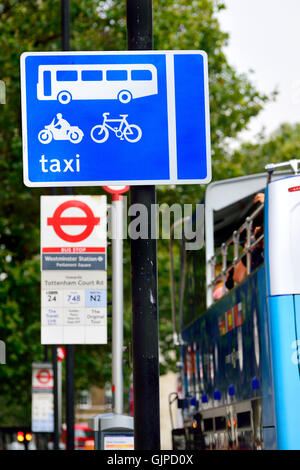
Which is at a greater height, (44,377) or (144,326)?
(44,377)

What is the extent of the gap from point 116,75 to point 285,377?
2.97 m

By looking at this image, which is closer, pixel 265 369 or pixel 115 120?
pixel 115 120

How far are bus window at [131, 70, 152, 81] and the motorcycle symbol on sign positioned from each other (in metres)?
0.45

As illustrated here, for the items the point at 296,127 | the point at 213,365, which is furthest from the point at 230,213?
the point at 296,127

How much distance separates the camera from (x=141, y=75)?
622 cm

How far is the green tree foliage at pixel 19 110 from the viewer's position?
27.6 meters

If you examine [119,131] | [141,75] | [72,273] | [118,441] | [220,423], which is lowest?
[118,441]

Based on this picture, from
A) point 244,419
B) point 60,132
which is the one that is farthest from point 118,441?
point 60,132

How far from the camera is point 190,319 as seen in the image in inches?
605

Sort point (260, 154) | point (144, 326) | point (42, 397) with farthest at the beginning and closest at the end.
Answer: point (260, 154) → point (42, 397) → point (144, 326)

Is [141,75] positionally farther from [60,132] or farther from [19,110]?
[19,110]

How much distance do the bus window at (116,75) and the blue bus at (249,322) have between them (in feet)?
9.05

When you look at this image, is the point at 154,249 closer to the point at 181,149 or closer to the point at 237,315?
the point at 181,149

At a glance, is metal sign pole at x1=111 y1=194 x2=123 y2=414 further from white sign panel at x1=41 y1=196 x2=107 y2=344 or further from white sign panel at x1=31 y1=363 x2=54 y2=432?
white sign panel at x1=31 y1=363 x2=54 y2=432
